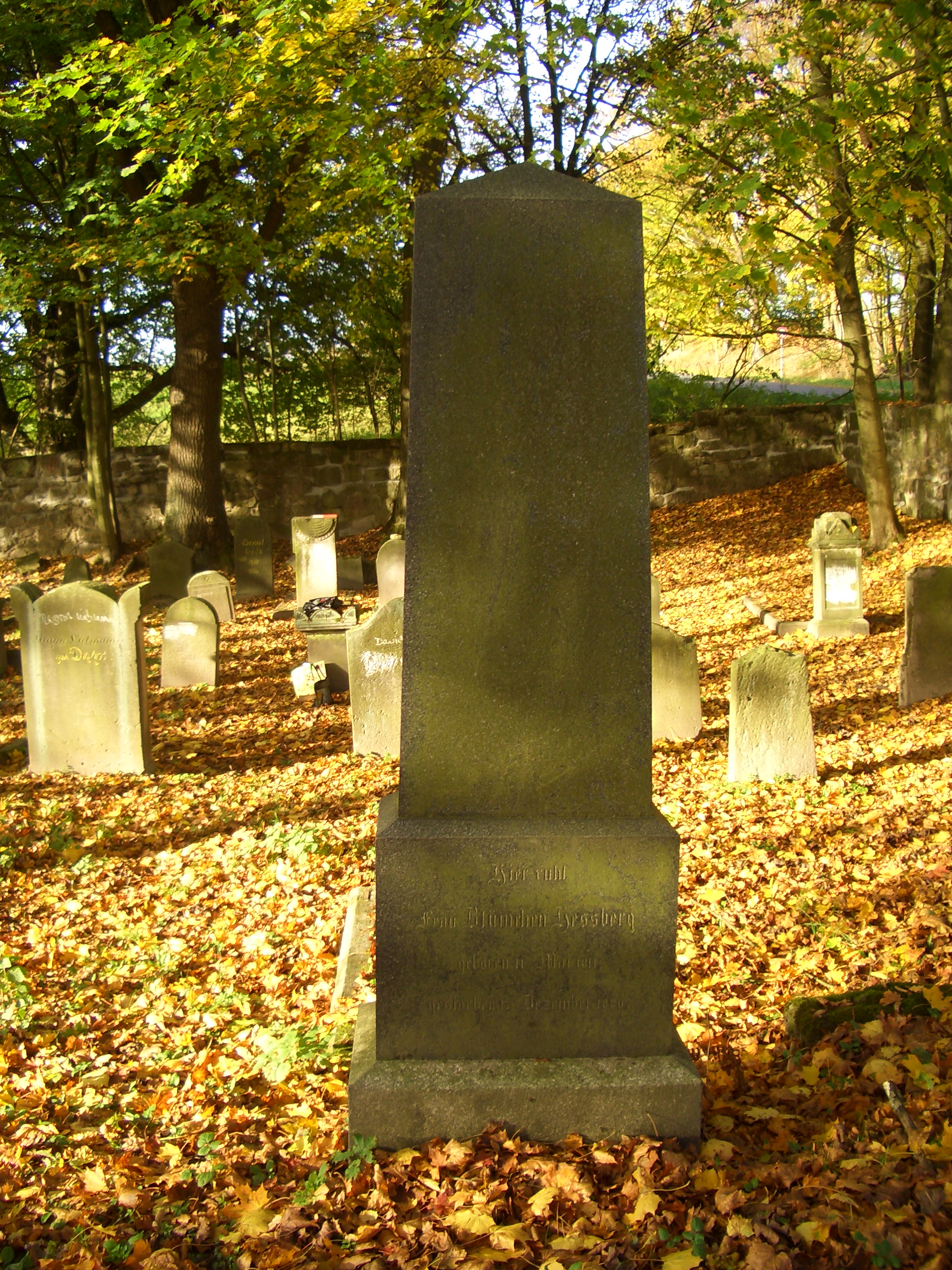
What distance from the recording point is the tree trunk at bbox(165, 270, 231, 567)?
14922mm

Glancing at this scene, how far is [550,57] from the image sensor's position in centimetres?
1112

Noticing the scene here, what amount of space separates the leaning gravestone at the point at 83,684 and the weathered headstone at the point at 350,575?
705cm

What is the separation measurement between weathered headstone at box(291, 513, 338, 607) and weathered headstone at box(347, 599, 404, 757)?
570 cm

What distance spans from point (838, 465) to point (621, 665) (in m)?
16.9

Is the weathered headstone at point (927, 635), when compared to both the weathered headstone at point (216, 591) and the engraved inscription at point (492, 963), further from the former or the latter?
the weathered headstone at point (216, 591)

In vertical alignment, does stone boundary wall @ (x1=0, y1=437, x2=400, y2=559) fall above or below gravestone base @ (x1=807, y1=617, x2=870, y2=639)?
above

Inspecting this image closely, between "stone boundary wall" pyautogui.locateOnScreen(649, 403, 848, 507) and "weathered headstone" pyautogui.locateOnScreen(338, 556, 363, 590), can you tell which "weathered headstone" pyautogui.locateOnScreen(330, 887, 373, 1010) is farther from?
"stone boundary wall" pyautogui.locateOnScreen(649, 403, 848, 507)

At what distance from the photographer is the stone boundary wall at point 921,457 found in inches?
514

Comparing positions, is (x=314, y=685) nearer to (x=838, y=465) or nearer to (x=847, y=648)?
(x=847, y=648)

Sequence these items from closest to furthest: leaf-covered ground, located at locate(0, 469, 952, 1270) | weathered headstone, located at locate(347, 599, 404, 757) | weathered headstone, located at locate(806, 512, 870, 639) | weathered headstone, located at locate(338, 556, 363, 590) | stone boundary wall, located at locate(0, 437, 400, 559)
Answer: leaf-covered ground, located at locate(0, 469, 952, 1270), weathered headstone, located at locate(347, 599, 404, 757), weathered headstone, located at locate(806, 512, 870, 639), weathered headstone, located at locate(338, 556, 363, 590), stone boundary wall, located at locate(0, 437, 400, 559)

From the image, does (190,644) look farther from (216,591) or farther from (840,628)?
(840,628)

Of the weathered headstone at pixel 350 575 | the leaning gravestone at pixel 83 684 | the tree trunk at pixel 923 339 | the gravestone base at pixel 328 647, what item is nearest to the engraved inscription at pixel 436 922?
the leaning gravestone at pixel 83 684

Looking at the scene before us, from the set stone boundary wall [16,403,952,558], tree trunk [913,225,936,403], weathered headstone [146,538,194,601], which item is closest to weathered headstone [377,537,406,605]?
weathered headstone [146,538,194,601]

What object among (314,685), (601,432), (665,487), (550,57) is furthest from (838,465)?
(601,432)
